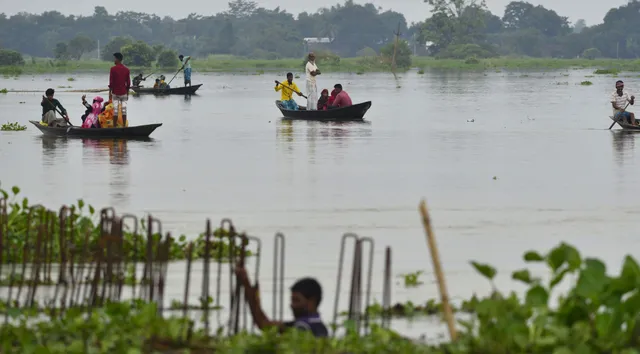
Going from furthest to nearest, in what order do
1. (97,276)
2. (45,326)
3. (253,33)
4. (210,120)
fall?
(253,33) < (210,120) < (97,276) < (45,326)

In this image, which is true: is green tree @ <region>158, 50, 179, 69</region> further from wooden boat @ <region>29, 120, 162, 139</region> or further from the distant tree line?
wooden boat @ <region>29, 120, 162, 139</region>

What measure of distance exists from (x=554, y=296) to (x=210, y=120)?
24267 millimetres

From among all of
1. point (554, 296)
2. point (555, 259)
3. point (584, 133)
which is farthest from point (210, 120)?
point (555, 259)

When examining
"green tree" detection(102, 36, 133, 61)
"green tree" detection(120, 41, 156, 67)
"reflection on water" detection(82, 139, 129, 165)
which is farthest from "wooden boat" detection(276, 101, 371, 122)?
"green tree" detection(102, 36, 133, 61)

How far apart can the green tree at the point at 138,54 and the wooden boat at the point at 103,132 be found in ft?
289

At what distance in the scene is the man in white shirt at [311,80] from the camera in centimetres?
2956

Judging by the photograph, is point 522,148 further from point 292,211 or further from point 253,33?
point 253,33

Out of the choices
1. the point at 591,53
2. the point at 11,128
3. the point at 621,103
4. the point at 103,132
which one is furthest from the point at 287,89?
the point at 591,53

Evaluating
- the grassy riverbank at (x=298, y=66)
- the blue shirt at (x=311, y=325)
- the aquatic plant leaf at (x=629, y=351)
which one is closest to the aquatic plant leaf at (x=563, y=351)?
the aquatic plant leaf at (x=629, y=351)

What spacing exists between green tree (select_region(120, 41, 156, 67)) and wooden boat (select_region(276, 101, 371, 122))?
8256 cm

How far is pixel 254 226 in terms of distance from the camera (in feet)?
42.0

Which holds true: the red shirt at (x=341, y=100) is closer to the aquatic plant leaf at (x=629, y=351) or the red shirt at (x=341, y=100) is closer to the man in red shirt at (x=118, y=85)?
the man in red shirt at (x=118, y=85)

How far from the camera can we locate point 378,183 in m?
16.9

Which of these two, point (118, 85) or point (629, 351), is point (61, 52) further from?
point (629, 351)
